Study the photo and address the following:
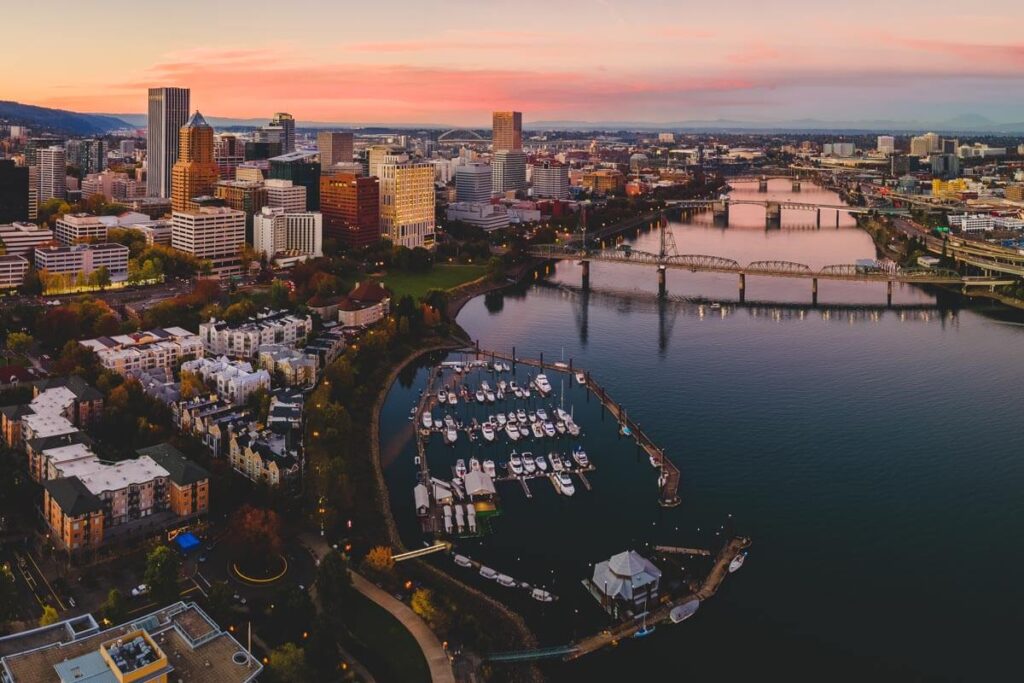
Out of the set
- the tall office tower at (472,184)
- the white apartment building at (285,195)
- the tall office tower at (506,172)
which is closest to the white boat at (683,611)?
the white apartment building at (285,195)

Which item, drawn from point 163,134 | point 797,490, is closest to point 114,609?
point 797,490

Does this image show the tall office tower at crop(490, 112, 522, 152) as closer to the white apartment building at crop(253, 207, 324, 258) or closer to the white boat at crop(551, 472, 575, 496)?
the white apartment building at crop(253, 207, 324, 258)

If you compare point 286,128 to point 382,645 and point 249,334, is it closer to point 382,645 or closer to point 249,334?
point 249,334

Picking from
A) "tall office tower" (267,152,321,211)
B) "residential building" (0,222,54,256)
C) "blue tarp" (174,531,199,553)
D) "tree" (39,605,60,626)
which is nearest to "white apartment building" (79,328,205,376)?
"blue tarp" (174,531,199,553)

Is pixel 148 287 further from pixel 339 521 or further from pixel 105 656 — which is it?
pixel 105 656

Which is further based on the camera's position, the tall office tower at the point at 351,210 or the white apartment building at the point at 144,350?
the tall office tower at the point at 351,210

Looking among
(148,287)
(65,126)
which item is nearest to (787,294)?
(148,287)

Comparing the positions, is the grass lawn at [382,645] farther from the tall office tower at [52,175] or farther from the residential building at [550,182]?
the residential building at [550,182]
